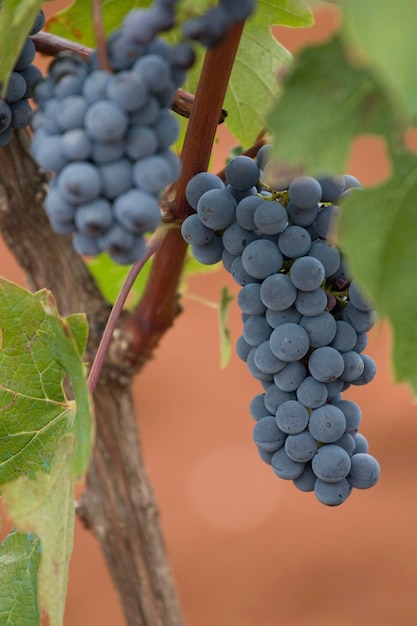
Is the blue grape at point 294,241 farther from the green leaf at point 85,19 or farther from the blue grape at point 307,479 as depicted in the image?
the green leaf at point 85,19

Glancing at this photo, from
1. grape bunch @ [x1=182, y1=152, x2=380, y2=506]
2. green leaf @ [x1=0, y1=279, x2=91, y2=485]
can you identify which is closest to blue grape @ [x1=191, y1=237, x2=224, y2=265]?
grape bunch @ [x1=182, y1=152, x2=380, y2=506]

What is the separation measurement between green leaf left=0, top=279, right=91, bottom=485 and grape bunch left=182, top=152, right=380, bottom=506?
130mm

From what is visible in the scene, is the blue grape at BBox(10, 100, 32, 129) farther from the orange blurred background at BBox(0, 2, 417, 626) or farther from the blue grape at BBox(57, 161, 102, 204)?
the orange blurred background at BBox(0, 2, 417, 626)

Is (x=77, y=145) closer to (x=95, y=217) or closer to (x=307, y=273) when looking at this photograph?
(x=95, y=217)

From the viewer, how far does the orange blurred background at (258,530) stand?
226 cm

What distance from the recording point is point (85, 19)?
2.20 ft

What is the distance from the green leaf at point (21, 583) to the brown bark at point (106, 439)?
0.30m

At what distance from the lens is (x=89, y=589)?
2318 millimetres

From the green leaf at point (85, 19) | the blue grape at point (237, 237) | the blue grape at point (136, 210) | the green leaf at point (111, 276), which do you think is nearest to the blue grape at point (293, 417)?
the blue grape at point (237, 237)

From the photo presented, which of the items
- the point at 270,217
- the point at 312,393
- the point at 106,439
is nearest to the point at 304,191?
the point at 270,217

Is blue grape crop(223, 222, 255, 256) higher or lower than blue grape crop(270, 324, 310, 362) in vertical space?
higher

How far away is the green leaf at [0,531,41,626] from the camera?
565 mm

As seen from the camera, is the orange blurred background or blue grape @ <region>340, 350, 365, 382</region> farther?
the orange blurred background

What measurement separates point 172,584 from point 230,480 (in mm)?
1571
